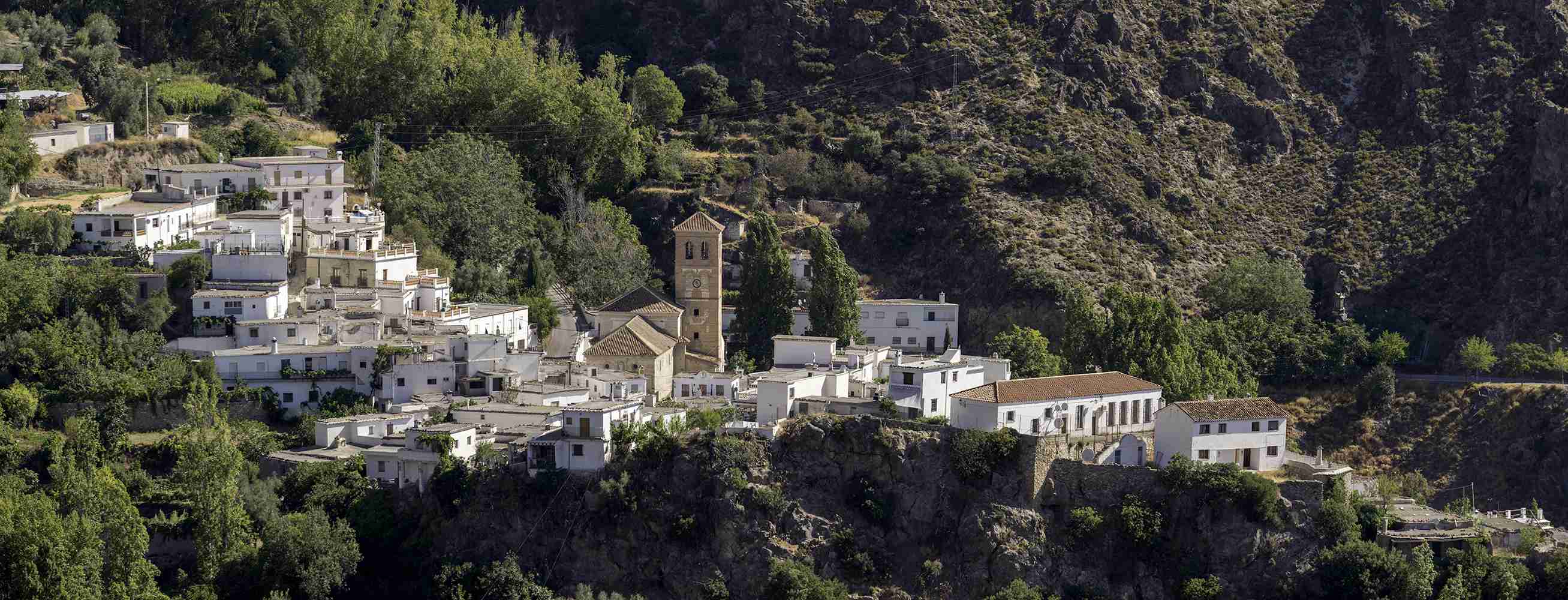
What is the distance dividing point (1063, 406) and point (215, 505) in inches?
1005

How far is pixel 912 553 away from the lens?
242ft

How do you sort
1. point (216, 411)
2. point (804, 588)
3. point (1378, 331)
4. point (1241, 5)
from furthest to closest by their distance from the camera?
point (1241, 5) < point (1378, 331) < point (216, 411) < point (804, 588)

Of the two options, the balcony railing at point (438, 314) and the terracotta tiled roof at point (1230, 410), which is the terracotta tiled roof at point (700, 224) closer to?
the balcony railing at point (438, 314)

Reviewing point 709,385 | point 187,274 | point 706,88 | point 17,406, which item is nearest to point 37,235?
point 187,274

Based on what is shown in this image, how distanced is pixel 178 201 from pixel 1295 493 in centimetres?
4038

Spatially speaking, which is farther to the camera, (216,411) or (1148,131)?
(1148,131)

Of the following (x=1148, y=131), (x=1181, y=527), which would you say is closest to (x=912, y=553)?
(x=1181, y=527)

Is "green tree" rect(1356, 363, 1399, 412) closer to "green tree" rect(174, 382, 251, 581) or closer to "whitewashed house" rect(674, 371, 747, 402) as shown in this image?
"whitewashed house" rect(674, 371, 747, 402)

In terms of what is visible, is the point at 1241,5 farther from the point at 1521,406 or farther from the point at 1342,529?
the point at 1342,529

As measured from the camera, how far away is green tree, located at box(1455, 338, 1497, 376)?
297 feet

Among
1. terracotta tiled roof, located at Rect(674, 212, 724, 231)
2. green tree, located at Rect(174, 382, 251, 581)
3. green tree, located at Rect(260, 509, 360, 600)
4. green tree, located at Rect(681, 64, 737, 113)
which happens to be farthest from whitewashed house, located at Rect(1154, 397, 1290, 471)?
green tree, located at Rect(681, 64, 737, 113)

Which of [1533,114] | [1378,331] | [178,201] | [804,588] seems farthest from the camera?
[1533,114]

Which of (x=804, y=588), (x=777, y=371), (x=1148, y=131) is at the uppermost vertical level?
(x=1148, y=131)

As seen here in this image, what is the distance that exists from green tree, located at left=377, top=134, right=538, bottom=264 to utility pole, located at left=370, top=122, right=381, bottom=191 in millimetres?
343
